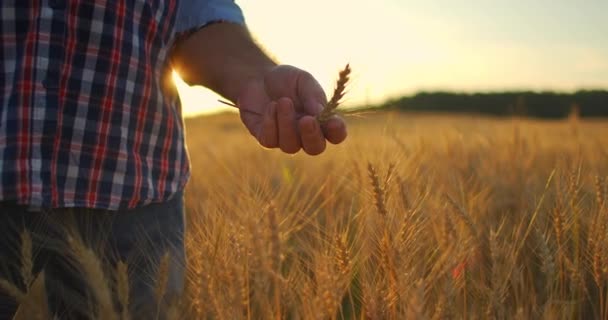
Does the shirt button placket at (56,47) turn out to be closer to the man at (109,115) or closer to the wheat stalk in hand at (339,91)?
the man at (109,115)

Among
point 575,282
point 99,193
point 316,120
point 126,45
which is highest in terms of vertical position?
point 126,45

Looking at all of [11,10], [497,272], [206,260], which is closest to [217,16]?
[11,10]

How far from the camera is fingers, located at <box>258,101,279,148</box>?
2.66 feet

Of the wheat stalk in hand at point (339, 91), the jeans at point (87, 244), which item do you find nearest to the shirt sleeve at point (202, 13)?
the jeans at point (87, 244)

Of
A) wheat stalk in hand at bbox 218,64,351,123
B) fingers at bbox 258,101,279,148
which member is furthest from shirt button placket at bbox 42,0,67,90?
wheat stalk in hand at bbox 218,64,351,123

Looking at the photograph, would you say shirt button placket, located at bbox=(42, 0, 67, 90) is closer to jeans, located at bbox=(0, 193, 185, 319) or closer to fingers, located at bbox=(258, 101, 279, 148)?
jeans, located at bbox=(0, 193, 185, 319)

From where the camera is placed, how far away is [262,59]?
1.04m

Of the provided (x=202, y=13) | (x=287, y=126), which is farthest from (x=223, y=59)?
(x=287, y=126)

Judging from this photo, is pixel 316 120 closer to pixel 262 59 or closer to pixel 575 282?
pixel 262 59

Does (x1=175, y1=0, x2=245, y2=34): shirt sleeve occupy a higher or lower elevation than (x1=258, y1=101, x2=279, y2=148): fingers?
higher

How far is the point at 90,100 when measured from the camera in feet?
3.29

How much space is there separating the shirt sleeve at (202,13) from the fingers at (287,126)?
36 cm

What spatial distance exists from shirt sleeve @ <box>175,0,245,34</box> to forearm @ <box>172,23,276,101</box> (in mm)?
21

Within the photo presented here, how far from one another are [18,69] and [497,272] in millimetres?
758
